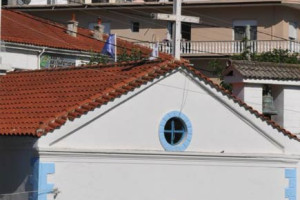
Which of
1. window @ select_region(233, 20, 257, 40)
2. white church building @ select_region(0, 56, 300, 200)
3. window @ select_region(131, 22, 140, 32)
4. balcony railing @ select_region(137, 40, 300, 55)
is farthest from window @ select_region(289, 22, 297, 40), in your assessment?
white church building @ select_region(0, 56, 300, 200)

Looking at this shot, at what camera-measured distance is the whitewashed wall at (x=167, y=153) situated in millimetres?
28016

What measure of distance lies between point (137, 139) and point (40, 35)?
17.4m

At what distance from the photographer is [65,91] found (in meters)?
30.0

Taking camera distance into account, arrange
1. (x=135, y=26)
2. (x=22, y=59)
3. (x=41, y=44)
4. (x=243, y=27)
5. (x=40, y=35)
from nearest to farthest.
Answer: (x=22, y=59) → (x=41, y=44) → (x=40, y=35) → (x=243, y=27) → (x=135, y=26)

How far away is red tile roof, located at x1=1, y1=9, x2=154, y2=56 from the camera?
143ft

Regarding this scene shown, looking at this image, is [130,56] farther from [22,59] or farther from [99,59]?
[22,59]

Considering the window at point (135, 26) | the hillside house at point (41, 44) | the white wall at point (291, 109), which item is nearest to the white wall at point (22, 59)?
the hillside house at point (41, 44)

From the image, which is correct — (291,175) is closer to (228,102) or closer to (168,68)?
(228,102)

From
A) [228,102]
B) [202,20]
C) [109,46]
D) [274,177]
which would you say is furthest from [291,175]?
[202,20]

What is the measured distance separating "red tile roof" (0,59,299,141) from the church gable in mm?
184

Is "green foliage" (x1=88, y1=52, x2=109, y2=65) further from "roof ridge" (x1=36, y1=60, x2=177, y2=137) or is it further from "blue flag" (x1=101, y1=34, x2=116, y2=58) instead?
"roof ridge" (x1=36, y1=60, x2=177, y2=137)

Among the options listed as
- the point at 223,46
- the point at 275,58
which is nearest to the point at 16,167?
the point at 275,58

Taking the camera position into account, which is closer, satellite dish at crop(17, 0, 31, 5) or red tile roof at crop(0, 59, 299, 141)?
red tile roof at crop(0, 59, 299, 141)

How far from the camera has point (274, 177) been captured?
31188mm
